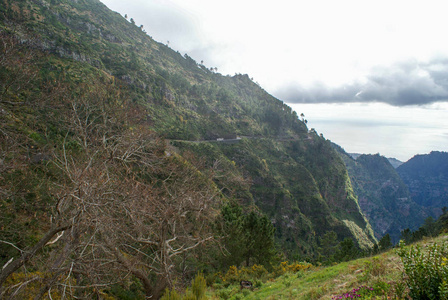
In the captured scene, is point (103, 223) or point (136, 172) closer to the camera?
point (103, 223)

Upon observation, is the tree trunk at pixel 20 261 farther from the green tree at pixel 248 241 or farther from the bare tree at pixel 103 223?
the green tree at pixel 248 241

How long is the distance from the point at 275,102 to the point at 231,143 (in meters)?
67.3

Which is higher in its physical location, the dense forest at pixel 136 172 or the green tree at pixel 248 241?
the dense forest at pixel 136 172

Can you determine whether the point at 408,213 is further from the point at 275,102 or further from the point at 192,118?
the point at 192,118

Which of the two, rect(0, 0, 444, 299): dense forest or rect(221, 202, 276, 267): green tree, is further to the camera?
rect(221, 202, 276, 267): green tree

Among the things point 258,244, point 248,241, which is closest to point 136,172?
point 248,241

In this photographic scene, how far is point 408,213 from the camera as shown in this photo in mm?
183375

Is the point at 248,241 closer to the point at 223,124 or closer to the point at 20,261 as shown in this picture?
the point at 20,261

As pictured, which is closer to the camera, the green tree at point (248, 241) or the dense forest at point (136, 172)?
the dense forest at point (136, 172)

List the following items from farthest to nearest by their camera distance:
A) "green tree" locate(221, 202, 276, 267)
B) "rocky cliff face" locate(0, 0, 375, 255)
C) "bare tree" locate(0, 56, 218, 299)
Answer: "rocky cliff face" locate(0, 0, 375, 255) → "green tree" locate(221, 202, 276, 267) → "bare tree" locate(0, 56, 218, 299)

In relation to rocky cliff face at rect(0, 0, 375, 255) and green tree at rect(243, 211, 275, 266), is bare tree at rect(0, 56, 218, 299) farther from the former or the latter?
rocky cliff face at rect(0, 0, 375, 255)

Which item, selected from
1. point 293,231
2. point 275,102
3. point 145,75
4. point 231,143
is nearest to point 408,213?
point 275,102

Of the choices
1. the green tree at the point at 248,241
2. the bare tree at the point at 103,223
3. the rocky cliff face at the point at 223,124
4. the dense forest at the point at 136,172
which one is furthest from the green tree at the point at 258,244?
the rocky cliff face at the point at 223,124

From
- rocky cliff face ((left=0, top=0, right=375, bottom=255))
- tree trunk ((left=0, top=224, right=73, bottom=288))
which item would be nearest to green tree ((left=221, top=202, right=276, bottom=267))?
tree trunk ((left=0, top=224, right=73, bottom=288))
